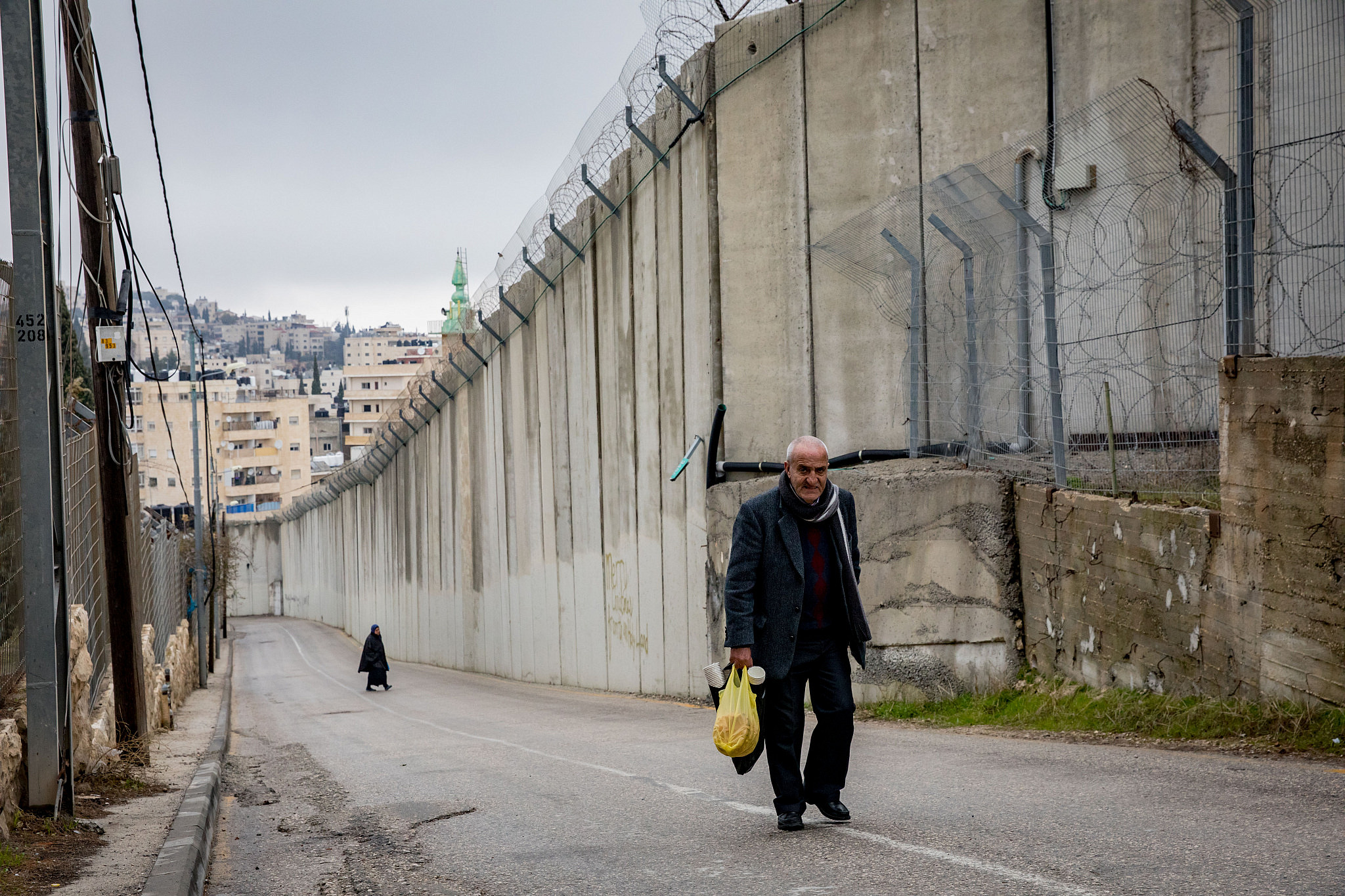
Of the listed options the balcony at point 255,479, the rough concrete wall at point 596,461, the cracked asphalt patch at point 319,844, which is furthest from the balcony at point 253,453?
the cracked asphalt patch at point 319,844

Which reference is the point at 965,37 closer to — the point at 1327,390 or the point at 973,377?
the point at 973,377

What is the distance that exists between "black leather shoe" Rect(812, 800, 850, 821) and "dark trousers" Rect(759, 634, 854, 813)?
0.02m

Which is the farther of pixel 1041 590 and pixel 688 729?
pixel 688 729

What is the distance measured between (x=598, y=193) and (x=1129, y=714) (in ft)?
40.5

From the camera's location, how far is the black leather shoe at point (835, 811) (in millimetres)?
5855

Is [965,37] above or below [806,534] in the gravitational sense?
above

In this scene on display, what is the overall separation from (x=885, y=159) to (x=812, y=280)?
58.2 inches

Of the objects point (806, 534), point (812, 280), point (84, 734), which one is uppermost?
point (812, 280)

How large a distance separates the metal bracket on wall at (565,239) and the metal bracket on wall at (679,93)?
5.24 metres

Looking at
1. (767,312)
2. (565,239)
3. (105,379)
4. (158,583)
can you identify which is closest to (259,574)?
(158,583)

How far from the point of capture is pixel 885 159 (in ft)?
44.8

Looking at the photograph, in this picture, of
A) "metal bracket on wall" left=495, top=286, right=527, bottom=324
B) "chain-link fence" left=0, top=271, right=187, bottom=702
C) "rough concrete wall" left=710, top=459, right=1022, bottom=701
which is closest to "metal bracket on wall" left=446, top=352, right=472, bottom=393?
"metal bracket on wall" left=495, top=286, right=527, bottom=324

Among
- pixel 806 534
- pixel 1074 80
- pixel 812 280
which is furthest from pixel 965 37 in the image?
pixel 806 534

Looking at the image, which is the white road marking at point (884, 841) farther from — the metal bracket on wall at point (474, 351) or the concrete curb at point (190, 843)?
the metal bracket on wall at point (474, 351)
